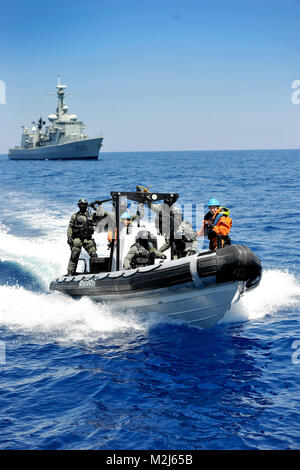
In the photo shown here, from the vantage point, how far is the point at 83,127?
314 feet

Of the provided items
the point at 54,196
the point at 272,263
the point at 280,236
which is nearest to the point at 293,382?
the point at 272,263

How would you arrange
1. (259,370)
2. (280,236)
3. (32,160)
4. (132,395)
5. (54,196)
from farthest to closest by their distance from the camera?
(32,160) < (54,196) < (280,236) < (259,370) < (132,395)

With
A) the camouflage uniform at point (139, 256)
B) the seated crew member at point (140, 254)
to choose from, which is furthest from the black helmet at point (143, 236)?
the camouflage uniform at point (139, 256)

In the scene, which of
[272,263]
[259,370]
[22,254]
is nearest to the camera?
[259,370]

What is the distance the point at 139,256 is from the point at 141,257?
0.04m

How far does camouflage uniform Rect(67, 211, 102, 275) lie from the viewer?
9.76 meters

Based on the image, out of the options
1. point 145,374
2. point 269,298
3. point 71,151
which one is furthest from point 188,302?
point 71,151

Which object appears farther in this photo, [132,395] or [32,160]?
[32,160]

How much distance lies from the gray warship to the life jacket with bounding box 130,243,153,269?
8602 cm

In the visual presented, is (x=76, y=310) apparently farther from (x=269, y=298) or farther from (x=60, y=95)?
(x=60, y=95)

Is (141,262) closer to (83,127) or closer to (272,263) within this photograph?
(272,263)

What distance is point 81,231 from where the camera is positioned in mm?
9789

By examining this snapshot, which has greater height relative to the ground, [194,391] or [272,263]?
[272,263]
